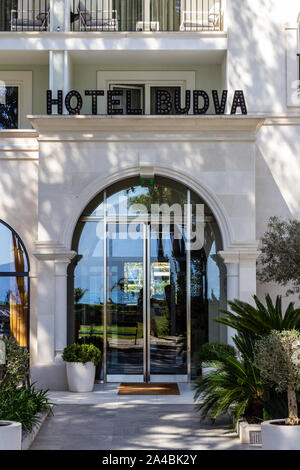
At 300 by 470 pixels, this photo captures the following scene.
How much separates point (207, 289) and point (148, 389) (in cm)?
259

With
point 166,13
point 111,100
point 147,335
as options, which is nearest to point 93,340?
point 147,335

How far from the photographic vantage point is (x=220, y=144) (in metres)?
14.8

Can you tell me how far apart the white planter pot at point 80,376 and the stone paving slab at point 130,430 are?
1.49 m

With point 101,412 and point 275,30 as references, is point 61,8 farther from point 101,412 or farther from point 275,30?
point 101,412

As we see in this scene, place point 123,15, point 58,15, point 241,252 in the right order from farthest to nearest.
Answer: point 123,15, point 58,15, point 241,252

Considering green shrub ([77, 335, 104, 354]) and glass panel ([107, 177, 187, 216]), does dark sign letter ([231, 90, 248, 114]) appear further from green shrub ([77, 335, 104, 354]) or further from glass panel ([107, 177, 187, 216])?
green shrub ([77, 335, 104, 354])

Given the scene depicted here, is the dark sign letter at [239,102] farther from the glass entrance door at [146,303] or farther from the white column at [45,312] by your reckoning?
the white column at [45,312]

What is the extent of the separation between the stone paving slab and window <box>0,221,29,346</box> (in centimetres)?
387

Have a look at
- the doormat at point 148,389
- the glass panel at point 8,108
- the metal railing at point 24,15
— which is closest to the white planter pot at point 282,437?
the doormat at point 148,389

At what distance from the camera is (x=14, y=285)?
615 inches

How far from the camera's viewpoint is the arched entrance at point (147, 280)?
15000 millimetres

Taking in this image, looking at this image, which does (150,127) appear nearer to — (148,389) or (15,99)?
(15,99)

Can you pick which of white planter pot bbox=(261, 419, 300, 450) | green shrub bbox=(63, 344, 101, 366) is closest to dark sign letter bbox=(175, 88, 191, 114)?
green shrub bbox=(63, 344, 101, 366)

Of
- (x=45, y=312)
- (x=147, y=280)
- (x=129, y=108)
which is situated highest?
(x=129, y=108)
